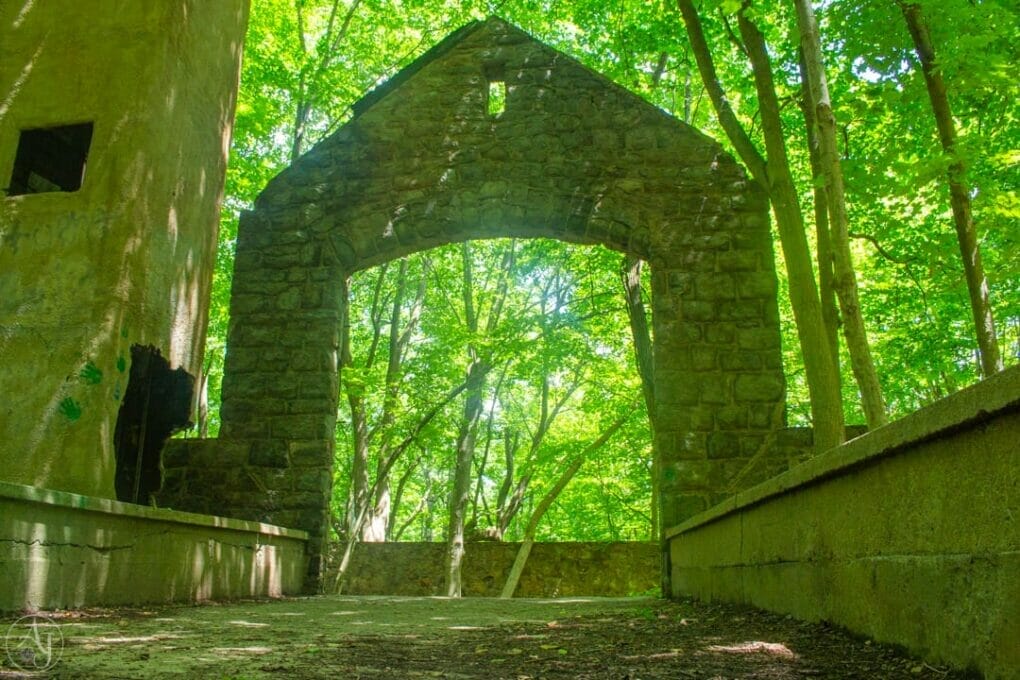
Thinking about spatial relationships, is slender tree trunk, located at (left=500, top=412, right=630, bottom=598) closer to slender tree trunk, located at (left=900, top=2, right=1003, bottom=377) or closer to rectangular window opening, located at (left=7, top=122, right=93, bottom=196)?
slender tree trunk, located at (left=900, top=2, right=1003, bottom=377)

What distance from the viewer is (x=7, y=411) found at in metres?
5.24

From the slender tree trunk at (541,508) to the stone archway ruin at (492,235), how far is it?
4513 millimetres

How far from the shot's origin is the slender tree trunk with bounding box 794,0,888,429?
5387 millimetres

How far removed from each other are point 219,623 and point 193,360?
2.63 meters

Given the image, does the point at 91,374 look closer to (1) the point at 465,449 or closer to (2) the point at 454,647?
(2) the point at 454,647

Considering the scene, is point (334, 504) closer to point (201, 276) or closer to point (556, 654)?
point (201, 276)

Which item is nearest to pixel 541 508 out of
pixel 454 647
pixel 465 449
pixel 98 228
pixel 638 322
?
pixel 465 449

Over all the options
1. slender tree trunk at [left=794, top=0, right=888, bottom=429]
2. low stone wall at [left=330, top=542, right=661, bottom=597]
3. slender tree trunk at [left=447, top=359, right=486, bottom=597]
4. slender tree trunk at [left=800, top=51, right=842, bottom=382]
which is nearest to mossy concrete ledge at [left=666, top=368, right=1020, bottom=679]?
slender tree trunk at [left=794, top=0, right=888, bottom=429]

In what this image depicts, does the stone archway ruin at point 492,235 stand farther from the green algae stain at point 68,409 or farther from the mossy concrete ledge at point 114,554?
the green algae stain at point 68,409

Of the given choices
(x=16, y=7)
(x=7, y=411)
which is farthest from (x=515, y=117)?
(x=7, y=411)

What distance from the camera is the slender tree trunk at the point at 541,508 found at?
37.0 feet

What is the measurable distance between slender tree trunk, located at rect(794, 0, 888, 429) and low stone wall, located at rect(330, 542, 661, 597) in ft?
20.8
